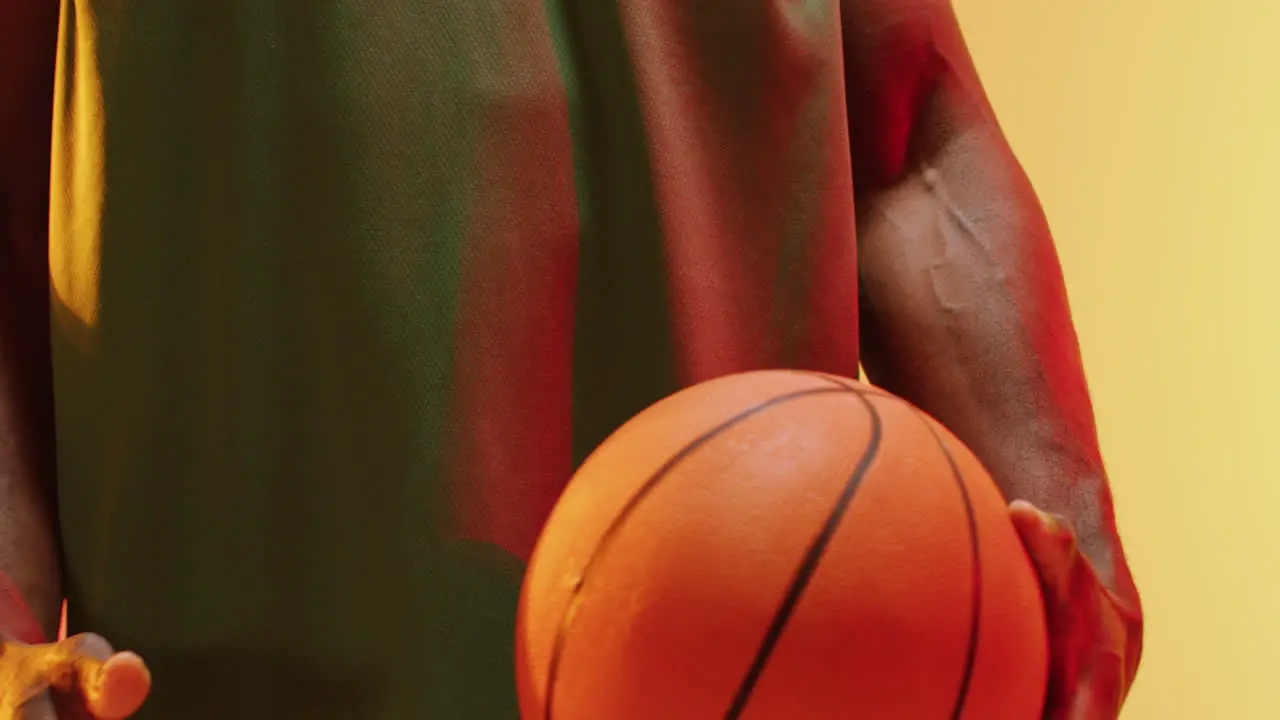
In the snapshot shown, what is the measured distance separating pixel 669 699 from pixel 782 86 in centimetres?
41

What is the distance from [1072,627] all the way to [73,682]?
0.41 metres

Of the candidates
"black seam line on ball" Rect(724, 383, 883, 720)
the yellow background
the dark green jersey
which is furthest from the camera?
the yellow background

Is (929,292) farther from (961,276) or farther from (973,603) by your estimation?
(973,603)

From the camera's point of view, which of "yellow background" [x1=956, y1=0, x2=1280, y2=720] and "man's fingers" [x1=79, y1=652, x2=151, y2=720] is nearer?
"man's fingers" [x1=79, y1=652, x2=151, y2=720]

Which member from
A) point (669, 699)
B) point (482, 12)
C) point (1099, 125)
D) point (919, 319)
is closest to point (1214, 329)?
point (1099, 125)

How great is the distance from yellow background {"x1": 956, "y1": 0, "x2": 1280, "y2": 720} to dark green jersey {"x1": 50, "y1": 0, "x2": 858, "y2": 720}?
113 centimetres

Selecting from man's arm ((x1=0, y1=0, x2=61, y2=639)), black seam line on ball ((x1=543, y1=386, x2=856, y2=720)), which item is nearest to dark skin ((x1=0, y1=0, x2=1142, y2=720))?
man's arm ((x1=0, y1=0, x2=61, y2=639))

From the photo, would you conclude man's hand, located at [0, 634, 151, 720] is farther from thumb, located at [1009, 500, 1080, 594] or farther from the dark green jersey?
thumb, located at [1009, 500, 1080, 594]

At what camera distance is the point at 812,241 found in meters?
0.78

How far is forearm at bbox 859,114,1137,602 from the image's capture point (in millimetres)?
765

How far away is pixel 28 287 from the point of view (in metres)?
0.74

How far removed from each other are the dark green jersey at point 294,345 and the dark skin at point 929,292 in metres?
0.03

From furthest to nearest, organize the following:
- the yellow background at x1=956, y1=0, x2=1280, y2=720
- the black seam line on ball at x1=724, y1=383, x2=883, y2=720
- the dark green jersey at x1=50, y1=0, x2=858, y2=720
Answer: the yellow background at x1=956, y1=0, x2=1280, y2=720, the dark green jersey at x1=50, y1=0, x2=858, y2=720, the black seam line on ball at x1=724, y1=383, x2=883, y2=720

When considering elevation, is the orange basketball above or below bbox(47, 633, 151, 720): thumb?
above
